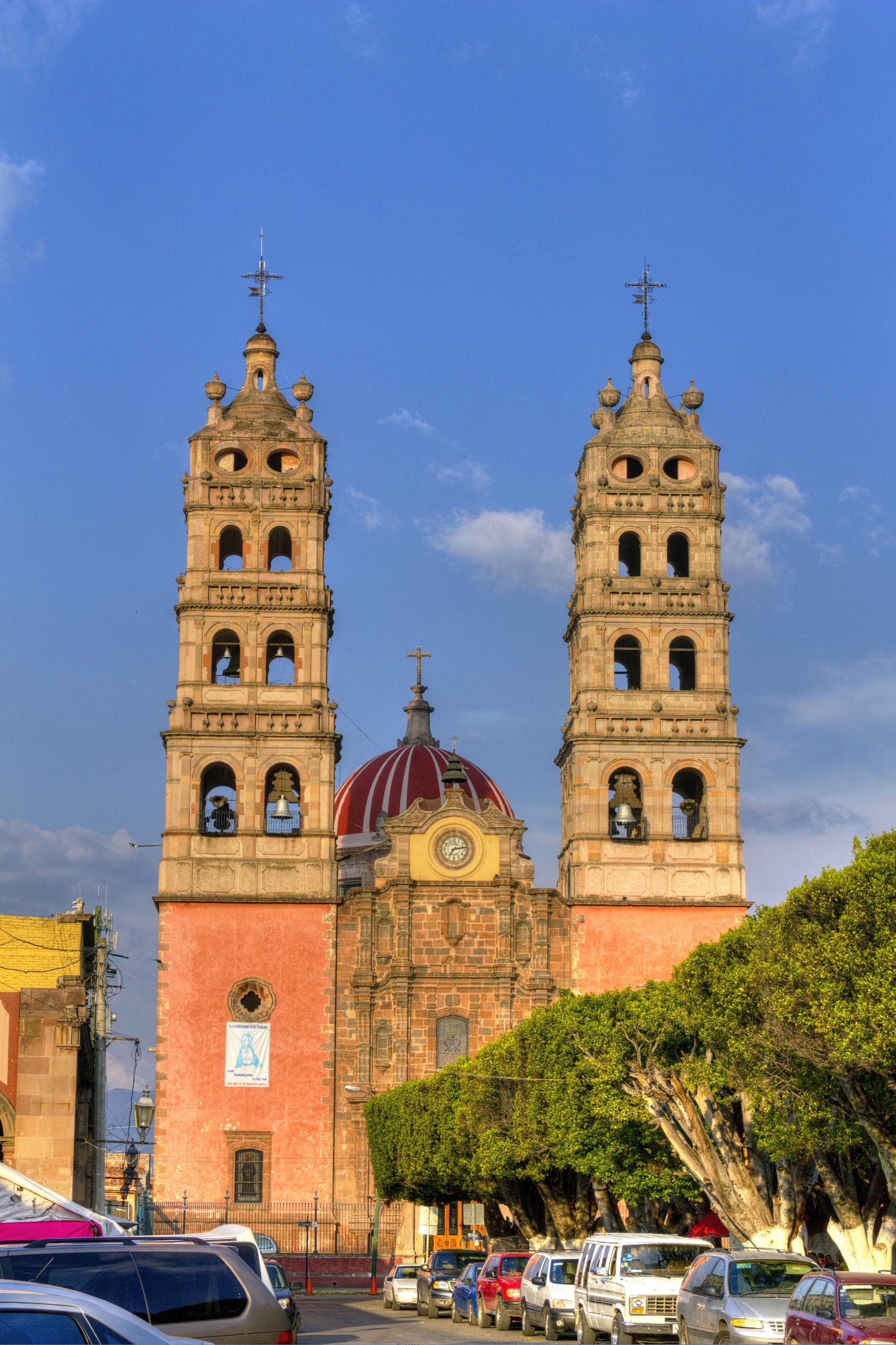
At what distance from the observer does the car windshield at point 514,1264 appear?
3584 cm

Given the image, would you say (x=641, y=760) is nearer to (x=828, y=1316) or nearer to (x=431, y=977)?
(x=431, y=977)

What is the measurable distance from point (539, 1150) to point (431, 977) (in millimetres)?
14992

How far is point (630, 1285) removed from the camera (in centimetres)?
2752

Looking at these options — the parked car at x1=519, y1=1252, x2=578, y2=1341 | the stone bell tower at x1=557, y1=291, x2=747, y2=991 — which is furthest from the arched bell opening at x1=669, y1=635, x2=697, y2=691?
the parked car at x1=519, y1=1252, x2=578, y2=1341

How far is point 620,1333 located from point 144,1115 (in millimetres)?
14562

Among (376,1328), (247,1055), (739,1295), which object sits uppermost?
(247,1055)

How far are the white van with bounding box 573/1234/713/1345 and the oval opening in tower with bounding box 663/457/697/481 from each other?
34990mm

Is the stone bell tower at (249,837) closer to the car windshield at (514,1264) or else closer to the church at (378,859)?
the church at (378,859)

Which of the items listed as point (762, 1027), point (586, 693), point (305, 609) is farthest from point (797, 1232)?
point (305, 609)

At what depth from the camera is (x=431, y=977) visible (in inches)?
2309

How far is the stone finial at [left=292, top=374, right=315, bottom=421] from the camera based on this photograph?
63750mm

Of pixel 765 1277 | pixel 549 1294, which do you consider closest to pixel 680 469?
pixel 549 1294

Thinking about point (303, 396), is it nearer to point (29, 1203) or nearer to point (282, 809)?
point (282, 809)

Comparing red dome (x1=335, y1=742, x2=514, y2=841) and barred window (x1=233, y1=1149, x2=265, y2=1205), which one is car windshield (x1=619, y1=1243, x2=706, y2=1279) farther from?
red dome (x1=335, y1=742, x2=514, y2=841)
